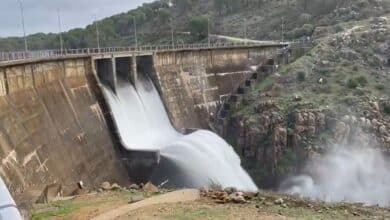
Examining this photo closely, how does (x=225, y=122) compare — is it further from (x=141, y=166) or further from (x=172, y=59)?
(x=141, y=166)

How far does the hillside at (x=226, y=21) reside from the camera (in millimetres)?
88875

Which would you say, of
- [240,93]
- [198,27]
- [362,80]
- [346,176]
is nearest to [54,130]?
[346,176]

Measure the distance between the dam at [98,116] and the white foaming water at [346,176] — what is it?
7.18 m

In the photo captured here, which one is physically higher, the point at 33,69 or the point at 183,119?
the point at 33,69

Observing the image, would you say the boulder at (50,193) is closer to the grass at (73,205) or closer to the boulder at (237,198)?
the grass at (73,205)

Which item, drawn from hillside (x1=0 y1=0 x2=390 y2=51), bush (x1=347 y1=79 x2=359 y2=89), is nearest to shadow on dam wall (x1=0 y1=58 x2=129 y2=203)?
bush (x1=347 y1=79 x2=359 y2=89)

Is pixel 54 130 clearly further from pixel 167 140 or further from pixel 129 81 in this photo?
pixel 129 81

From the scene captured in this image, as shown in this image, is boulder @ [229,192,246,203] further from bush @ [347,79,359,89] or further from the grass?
bush @ [347,79,359,89]

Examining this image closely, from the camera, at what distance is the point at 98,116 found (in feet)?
119

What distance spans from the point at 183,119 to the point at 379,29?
32070mm

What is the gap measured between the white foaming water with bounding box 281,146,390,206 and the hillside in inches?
1536

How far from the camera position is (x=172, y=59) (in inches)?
2072

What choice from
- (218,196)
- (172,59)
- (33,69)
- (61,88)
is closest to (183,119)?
(172,59)

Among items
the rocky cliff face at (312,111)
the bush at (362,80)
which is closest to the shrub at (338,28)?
the rocky cliff face at (312,111)
